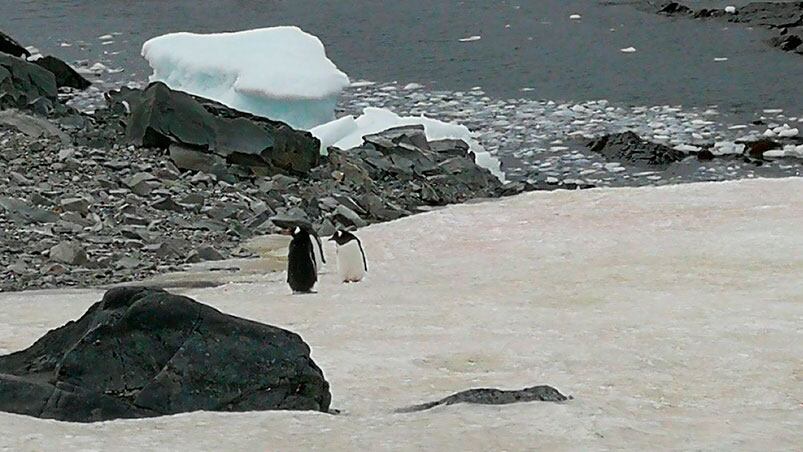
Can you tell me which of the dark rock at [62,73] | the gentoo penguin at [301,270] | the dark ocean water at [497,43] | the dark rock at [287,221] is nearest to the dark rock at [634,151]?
the dark ocean water at [497,43]

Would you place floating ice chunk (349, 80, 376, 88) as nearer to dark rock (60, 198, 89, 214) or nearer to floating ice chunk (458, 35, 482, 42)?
floating ice chunk (458, 35, 482, 42)

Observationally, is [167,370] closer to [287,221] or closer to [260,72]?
[287,221]

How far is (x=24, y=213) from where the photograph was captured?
40.3 feet

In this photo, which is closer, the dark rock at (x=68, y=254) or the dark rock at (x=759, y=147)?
the dark rock at (x=68, y=254)

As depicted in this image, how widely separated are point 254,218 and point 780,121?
10.5 metres

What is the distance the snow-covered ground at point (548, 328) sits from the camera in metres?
4.83

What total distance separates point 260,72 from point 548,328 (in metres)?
10.9

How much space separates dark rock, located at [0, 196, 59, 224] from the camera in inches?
479

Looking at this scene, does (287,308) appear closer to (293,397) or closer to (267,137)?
(293,397)

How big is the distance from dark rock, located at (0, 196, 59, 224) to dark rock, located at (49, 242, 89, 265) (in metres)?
0.87

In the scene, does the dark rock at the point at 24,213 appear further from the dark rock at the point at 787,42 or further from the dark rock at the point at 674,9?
the dark rock at the point at 674,9

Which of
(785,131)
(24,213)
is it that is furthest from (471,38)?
(24,213)

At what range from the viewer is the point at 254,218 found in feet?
44.0

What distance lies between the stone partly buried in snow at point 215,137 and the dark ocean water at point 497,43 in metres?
8.87
